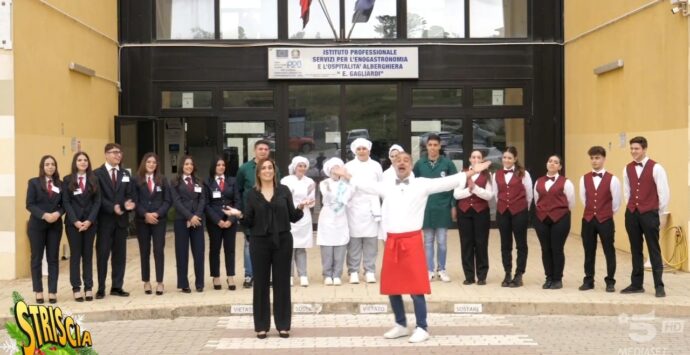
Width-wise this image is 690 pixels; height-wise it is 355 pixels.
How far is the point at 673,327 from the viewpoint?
10.3 meters

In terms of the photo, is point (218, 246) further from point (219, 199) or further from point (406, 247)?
point (406, 247)

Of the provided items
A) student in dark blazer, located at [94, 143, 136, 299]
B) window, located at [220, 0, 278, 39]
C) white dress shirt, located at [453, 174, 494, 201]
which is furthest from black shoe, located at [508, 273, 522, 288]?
window, located at [220, 0, 278, 39]

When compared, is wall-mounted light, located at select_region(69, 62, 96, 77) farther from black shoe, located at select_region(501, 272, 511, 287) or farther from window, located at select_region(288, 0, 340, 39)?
black shoe, located at select_region(501, 272, 511, 287)

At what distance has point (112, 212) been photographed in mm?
11914

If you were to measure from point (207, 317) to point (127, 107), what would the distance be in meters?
9.29

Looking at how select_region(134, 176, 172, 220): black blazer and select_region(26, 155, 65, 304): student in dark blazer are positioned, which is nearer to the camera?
select_region(26, 155, 65, 304): student in dark blazer

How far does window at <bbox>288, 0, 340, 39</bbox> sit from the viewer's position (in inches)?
775

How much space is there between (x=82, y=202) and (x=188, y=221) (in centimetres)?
129

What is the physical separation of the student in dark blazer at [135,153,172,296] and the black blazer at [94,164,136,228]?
0.13 metres

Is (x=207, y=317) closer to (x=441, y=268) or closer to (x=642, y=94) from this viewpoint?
(x=441, y=268)

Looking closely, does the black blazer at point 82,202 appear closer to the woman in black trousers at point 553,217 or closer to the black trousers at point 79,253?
the black trousers at point 79,253

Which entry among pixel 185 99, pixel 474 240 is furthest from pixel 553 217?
pixel 185 99

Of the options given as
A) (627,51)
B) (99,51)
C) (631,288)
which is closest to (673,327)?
(631,288)

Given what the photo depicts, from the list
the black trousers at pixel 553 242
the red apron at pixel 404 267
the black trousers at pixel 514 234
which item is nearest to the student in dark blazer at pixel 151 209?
the red apron at pixel 404 267
